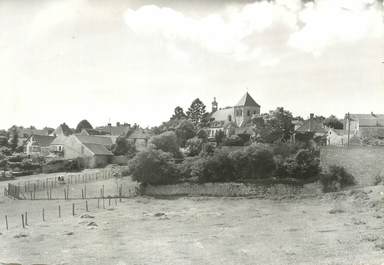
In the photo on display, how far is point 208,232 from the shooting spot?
3130 cm

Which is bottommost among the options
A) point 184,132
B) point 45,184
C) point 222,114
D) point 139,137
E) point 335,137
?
point 45,184

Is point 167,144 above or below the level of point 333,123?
below

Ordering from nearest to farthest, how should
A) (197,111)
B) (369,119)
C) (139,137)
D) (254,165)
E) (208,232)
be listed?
(208,232), (254,165), (369,119), (139,137), (197,111)

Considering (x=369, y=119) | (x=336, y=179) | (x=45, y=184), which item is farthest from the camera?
(x=369, y=119)

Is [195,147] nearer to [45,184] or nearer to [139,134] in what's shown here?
[45,184]

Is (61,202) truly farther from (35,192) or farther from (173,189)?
(173,189)

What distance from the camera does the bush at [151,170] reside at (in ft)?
162

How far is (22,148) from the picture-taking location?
84375 millimetres

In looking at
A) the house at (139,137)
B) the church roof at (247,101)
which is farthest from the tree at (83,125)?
the church roof at (247,101)

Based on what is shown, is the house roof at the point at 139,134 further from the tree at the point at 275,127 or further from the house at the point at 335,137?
the house at the point at 335,137

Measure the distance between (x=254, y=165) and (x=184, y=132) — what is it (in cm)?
2106

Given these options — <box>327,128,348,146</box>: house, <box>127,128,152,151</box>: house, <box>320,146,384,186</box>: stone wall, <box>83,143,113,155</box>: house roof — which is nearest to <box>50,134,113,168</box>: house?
<box>83,143,113,155</box>: house roof

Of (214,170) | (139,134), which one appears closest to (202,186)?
(214,170)

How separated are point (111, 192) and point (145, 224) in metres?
14.6
